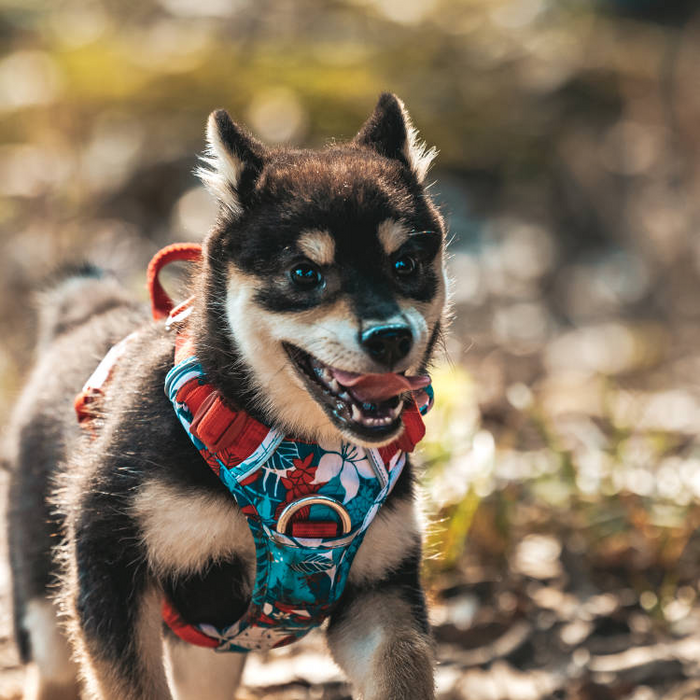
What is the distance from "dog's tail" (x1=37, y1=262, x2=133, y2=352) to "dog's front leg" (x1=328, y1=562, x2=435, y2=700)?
183cm

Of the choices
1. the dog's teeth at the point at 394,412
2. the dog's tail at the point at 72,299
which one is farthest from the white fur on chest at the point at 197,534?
the dog's tail at the point at 72,299

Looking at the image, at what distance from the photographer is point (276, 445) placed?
286 centimetres

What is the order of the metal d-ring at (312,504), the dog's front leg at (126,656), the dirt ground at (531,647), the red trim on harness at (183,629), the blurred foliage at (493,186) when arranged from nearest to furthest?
the metal d-ring at (312,504) < the dog's front leg at (126,656) < the red trim on harness at (183,629) < the dirt ground at (531,647) < the blurred foliage at (493,186)

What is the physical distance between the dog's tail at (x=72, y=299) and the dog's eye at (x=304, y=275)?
157cm

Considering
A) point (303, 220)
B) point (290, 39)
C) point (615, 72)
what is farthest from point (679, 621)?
point (290, 39)

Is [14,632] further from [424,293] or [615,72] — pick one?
[615,72]

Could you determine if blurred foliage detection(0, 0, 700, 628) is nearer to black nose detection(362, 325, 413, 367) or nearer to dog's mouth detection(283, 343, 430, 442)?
dog's mouth detection(283, 343, 430, 442)

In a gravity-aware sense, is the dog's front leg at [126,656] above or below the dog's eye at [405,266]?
below

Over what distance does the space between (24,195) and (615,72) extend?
25.4 ft

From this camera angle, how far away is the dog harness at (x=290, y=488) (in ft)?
9.07

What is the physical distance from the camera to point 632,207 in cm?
1129

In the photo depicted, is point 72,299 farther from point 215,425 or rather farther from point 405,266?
point 405,266

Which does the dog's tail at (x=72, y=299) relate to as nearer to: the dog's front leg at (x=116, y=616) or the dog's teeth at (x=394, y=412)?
the dog's front leg at (x=116, y=616)

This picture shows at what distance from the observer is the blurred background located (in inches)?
169
